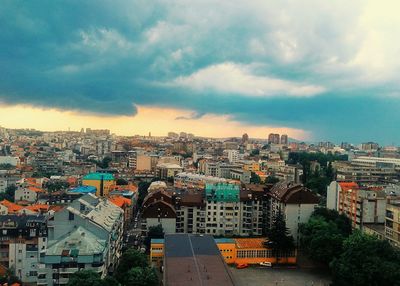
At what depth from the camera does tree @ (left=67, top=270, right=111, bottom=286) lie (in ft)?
59.9

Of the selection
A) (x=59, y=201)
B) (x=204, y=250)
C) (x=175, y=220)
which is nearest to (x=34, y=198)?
(x=59, y=201)

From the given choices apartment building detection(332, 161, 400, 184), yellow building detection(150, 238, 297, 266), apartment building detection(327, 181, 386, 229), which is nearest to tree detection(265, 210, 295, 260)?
yellow building detection(150, 238, 297, 266)

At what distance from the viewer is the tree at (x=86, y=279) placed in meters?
18.2

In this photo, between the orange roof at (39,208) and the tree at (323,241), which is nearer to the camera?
the tree at (323,241)

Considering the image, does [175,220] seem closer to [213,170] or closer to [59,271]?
[59,271]

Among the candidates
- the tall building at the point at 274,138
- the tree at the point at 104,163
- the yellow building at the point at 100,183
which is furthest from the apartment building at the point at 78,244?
the tall building at the point at 274,138

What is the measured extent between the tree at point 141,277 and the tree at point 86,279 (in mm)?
2086

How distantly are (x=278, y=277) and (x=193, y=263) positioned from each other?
A: 7.20 m

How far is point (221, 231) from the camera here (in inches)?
1420

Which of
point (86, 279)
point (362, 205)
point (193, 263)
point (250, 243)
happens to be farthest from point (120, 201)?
point (86, 279)

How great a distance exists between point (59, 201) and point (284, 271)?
63.6 ft

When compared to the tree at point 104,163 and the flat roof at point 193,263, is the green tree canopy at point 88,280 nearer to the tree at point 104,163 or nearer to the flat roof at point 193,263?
the flat roof at point 193,263

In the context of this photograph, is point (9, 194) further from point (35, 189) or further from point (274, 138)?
point (274, 138)

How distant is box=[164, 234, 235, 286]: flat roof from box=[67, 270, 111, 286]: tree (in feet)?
9.41
